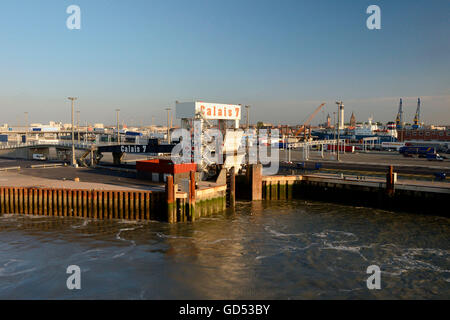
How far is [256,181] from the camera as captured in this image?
57594 millimetres

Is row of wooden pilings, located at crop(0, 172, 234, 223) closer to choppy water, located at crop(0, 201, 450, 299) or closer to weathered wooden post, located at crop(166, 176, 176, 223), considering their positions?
weathered wooden post, located at crop(166, 176, 176, 223)

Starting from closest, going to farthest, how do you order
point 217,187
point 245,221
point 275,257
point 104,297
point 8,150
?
point 104,297, point 275,257, point 245,221, point 217,187, point 8,150

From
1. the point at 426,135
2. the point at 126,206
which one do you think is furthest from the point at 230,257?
the point at 426,135

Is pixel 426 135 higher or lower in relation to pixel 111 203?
higher

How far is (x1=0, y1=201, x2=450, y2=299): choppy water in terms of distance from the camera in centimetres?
2623

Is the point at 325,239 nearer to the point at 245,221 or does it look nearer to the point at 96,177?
the point at 245,221

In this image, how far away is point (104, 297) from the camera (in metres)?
25.1

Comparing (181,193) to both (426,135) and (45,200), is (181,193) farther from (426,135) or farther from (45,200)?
(426,135)

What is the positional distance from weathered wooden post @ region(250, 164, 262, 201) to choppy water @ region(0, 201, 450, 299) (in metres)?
11.0

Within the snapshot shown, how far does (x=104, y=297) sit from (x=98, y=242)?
1168 centimetres

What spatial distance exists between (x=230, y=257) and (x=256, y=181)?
26.1 metres

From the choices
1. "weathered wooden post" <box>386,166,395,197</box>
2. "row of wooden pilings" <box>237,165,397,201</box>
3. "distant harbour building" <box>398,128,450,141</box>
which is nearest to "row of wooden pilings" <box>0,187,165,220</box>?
"row of wooden pilings" <box>237,165,397,201</box>

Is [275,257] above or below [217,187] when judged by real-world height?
below
